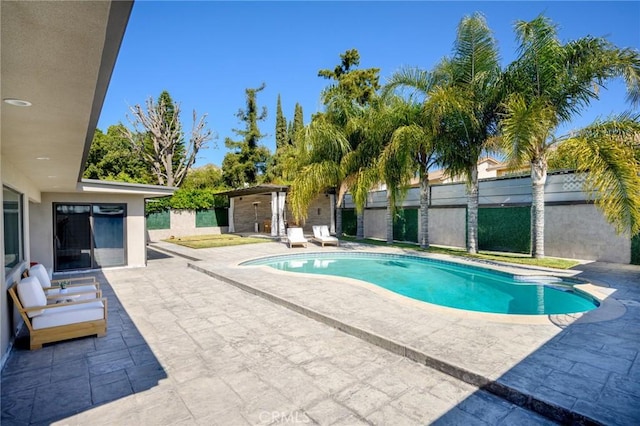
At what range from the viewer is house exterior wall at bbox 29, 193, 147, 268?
9586 mm

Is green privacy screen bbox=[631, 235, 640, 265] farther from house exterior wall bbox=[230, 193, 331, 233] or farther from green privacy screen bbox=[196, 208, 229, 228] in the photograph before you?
green privacy screen bbox=[196, 208, 229, 228]

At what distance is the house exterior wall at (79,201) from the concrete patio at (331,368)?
4.97 metres

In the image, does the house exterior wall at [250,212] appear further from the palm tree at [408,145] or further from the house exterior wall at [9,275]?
the house exterior wall at [9,275]

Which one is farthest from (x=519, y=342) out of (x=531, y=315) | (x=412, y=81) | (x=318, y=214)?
(x=318, y=214)

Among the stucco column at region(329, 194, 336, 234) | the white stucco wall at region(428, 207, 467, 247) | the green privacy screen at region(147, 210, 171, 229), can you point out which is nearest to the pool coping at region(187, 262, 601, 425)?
the white stucco wall at region(428, 207, 467, 247)

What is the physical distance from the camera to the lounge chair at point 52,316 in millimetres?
4637

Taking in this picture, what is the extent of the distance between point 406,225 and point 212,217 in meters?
13.2

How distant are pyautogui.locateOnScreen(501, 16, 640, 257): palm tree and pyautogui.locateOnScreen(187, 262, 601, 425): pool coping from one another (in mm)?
7370

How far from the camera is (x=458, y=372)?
372 centimetres

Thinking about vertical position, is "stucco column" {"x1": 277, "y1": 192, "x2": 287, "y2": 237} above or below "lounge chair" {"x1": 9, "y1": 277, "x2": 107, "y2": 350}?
above

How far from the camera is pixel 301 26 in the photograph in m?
11.8

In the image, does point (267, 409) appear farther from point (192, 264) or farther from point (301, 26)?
point (301, 26)

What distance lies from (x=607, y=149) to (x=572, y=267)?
3.49m

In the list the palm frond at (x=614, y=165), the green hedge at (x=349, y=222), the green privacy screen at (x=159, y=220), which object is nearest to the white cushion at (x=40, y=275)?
the palm frond at (x=614, y=165)
